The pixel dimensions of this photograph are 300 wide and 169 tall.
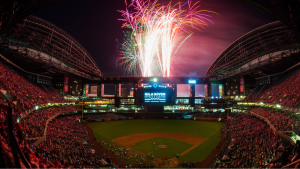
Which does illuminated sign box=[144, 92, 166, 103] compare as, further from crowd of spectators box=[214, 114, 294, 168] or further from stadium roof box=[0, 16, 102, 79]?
crowd of spectators box=[214, 114, 294, 168]

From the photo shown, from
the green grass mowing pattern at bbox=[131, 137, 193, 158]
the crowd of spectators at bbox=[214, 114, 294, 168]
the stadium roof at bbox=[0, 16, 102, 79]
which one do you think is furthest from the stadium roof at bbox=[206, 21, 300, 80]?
the stadium roof at bbox=[0, 16, 102, 79]

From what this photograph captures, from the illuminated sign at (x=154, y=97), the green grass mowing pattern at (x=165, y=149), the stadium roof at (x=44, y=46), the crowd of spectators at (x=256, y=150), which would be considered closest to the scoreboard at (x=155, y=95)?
the illuminated sign at (x=154, y=97)

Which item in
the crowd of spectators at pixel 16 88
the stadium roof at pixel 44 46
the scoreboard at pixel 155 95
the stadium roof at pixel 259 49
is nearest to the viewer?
the crowd of spectators at pixel 16 88

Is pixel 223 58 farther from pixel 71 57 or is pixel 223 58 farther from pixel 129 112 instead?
pixel 71 57

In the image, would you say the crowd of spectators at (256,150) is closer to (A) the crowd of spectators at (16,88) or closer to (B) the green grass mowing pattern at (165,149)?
(B) the green grass mowing pattern at (165,149)

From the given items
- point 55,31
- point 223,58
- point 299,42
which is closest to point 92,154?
point 55,31
